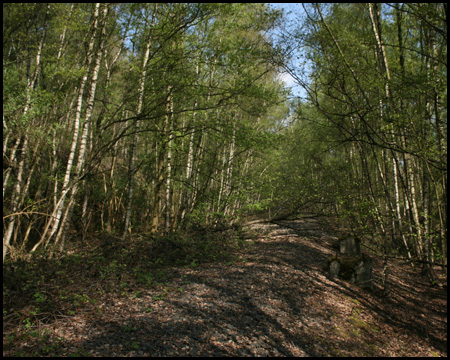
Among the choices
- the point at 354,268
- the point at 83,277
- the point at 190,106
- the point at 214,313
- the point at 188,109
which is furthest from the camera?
the point at 190,106

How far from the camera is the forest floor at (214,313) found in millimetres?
3273

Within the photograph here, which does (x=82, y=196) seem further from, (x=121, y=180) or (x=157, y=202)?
(x=157, y=202)

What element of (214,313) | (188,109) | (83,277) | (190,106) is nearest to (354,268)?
(214,313)

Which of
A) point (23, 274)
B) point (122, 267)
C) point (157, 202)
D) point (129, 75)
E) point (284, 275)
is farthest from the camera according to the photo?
point (157, 202)

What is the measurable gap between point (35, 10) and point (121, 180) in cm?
530

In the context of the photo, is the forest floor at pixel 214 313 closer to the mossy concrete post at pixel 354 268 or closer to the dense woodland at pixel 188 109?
the mossy concrete post at pixel 354 268

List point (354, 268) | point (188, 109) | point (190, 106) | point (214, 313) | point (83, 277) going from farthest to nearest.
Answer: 1. point (190, 106)
2. point (354, 268)
3. point (188, 109)
4. point (83, 277)
5. point (214, 313)

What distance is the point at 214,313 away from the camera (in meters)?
4.35

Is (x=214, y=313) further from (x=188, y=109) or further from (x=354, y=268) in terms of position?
(x=354, y=268)

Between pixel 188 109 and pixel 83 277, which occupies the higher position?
pixel 188 109

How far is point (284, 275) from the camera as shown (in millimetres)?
6484

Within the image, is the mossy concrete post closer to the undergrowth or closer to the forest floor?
the forest floor

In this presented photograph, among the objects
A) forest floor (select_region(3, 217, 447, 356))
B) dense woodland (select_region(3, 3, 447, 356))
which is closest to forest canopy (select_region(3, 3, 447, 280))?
dense woodland (select_region(3, 3, 447, 356))

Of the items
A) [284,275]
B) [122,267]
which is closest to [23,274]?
[122,267]
